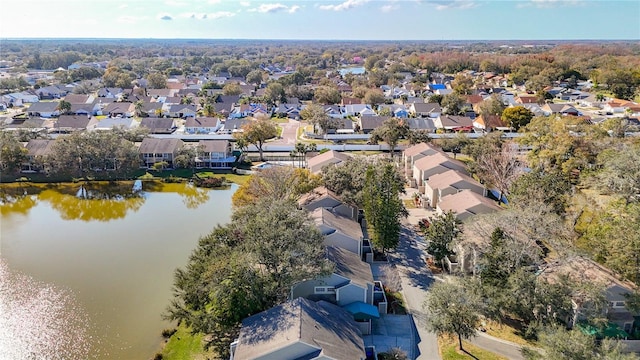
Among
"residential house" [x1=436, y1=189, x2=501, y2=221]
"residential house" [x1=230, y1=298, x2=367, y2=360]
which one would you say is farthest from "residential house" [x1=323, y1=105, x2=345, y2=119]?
"residential house" [x1=230, y1=298, x2=367, y2=360]

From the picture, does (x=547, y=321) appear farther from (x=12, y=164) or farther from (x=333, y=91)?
(x=333, y=91)

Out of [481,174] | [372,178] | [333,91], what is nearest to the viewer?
[372,178]

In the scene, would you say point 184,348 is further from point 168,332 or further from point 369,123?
point 369,123

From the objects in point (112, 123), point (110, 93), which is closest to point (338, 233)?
point (112, 123)

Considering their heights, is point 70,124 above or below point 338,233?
above

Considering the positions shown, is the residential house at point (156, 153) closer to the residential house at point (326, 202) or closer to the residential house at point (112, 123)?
the residential house at point (112, 123)

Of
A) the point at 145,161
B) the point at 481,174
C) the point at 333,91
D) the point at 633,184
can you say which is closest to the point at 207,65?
the point at 333,91

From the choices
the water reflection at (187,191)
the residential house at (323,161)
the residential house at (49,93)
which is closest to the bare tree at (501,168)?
the residential house at (323,161)
